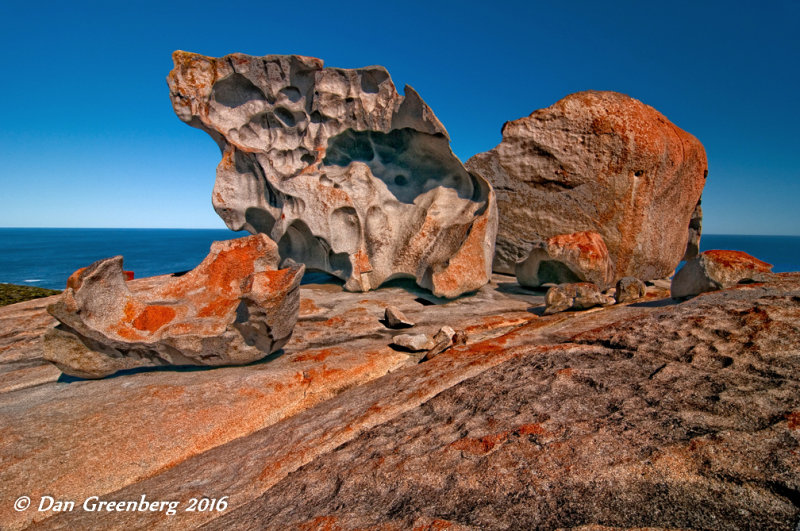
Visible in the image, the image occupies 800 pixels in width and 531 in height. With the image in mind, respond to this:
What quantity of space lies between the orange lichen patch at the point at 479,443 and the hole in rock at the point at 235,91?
863cm

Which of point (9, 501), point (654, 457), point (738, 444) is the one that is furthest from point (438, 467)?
point (9, 501)

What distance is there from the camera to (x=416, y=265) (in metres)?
7.84

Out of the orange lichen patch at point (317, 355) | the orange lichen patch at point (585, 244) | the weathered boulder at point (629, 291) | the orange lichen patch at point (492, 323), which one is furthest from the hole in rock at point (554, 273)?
the orange lichen patch at point (317, 355)

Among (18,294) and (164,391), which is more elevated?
(164,391)

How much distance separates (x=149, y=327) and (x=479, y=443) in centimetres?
389

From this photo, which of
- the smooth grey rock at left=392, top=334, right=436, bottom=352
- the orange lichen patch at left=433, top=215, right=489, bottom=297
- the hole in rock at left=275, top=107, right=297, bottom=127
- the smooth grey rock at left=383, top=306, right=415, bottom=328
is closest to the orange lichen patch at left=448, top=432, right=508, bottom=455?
the smooth grey rock at left=392, top=334, right=436, bottom=352

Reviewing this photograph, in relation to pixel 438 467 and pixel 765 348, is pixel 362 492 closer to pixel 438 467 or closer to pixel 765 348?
pixel 438 467

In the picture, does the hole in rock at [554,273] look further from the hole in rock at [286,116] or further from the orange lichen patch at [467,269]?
the hole in rock at [286,116]

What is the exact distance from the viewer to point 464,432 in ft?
7.30

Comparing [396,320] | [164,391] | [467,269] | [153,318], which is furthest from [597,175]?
[164,391]

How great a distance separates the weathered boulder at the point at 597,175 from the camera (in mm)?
8039

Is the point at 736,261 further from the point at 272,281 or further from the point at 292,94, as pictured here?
the point at 292,94

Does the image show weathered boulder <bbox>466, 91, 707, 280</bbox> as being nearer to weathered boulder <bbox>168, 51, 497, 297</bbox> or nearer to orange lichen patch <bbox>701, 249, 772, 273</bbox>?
weathered boulder <bbox>168, 51, 497, 297</bbox>

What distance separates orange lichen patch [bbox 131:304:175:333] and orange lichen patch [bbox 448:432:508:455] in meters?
3.69
